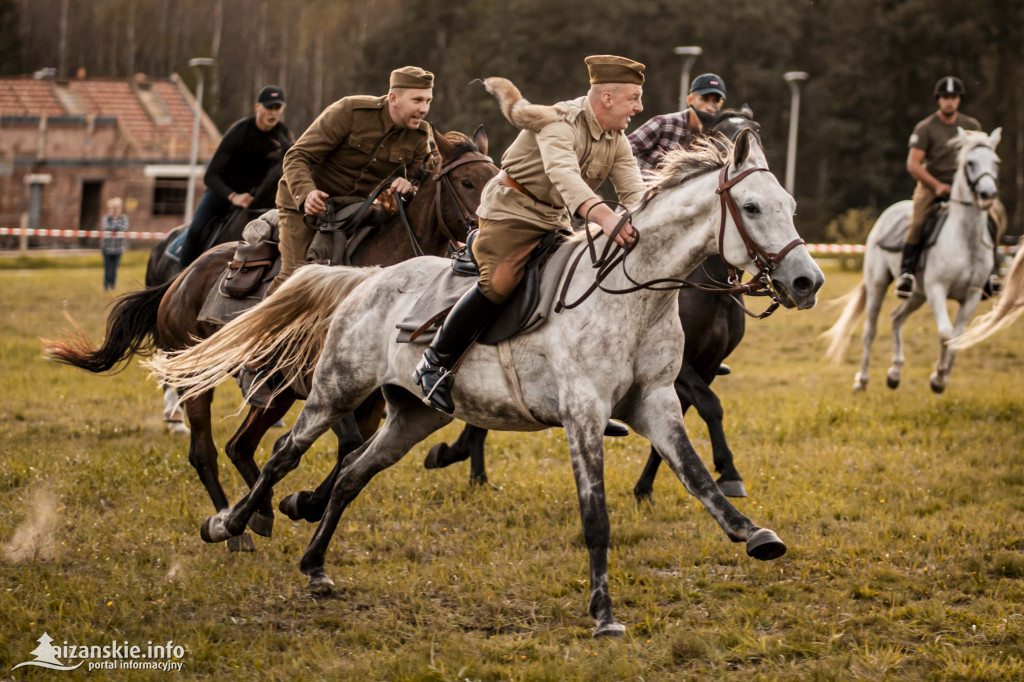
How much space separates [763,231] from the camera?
15.5 feet

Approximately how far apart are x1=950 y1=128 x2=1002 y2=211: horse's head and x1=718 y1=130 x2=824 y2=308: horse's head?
23.9 feet

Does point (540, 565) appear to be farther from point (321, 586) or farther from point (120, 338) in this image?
point (120, 338)

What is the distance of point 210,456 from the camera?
286 inches

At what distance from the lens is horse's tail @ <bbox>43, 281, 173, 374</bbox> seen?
777cm

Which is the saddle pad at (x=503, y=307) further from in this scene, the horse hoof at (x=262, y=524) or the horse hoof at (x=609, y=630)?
the horse hoof at (x=262, y=524)

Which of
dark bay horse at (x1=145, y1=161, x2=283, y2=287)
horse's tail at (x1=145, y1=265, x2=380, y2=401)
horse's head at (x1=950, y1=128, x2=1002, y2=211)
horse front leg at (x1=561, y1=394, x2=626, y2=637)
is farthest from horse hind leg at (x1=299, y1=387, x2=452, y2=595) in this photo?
horse's head at (x1=950, y1=128, x2=1002, y2=211)

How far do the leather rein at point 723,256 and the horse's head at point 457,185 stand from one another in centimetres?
198

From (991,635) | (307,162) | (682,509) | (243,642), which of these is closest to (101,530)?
(243,642)

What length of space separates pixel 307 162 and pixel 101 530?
2.65 m

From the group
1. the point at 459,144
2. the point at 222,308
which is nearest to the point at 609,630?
the point at 222,308

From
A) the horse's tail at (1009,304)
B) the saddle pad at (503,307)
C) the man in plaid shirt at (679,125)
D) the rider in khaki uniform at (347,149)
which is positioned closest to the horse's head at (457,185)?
the rider in khaki uniform at (347,149)

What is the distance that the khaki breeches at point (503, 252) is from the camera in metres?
5.31

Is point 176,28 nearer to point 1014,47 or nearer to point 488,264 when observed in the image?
point 1014,47

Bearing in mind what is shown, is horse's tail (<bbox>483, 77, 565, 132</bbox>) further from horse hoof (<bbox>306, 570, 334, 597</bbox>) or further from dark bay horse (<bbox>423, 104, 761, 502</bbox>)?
horse hoof (<bbox>306, 570, 334, 597</bbox>)
